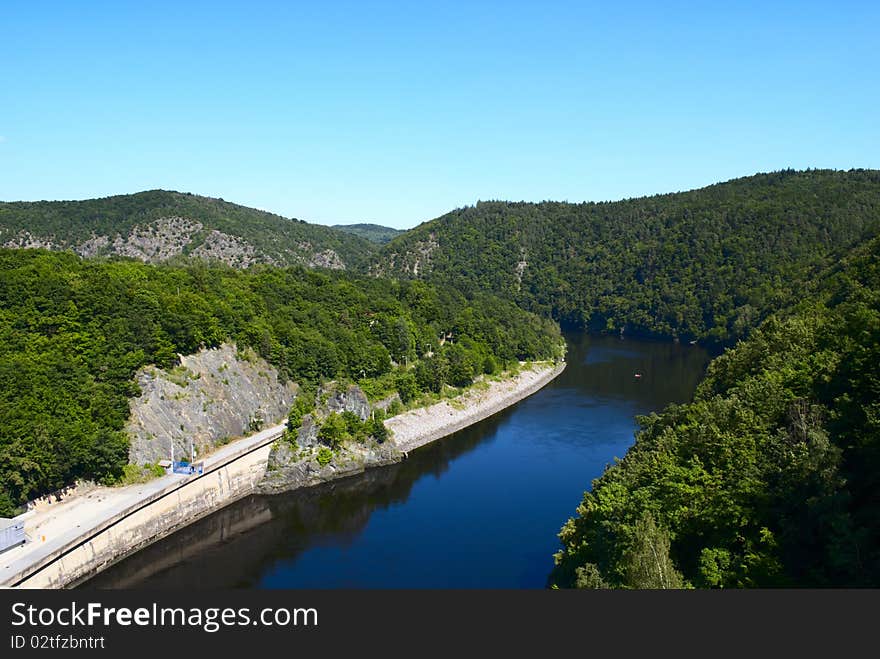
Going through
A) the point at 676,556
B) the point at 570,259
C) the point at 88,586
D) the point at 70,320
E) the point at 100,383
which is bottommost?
the point at 88,586

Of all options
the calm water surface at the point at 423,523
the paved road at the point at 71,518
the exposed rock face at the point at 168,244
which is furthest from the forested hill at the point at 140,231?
the paved road at the point at 71,518

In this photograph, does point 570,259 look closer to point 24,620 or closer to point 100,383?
point 100,383

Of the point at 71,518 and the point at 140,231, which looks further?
the point at 140,231

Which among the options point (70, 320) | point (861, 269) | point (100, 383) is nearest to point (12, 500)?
point (100, 383)

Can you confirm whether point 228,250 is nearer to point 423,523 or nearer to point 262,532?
point 262,532

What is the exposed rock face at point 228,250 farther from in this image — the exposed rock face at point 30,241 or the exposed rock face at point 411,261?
the exposed rock face at point 30,241

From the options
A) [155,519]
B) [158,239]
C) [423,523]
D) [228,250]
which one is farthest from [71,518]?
[158,239]

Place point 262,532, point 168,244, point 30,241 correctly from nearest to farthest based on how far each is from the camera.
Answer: point 262,532, point 30,241, point 168,244
